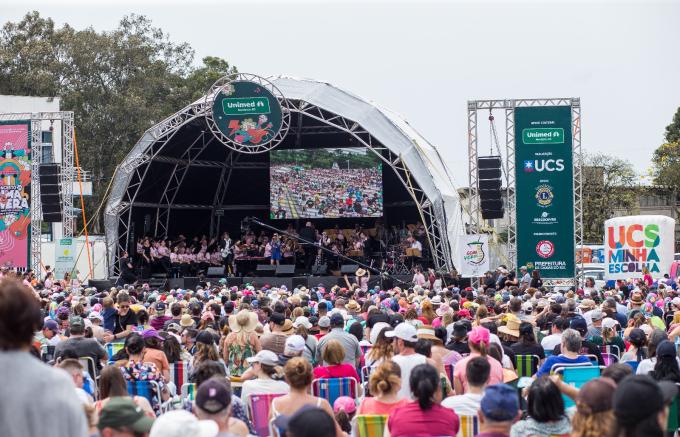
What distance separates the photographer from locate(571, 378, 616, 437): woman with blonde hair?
4742mm

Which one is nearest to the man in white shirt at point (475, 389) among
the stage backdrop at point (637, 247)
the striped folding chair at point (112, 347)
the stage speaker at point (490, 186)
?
the striped folding chair at point (112, 347)

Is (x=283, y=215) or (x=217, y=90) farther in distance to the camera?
(x=283, y=215)

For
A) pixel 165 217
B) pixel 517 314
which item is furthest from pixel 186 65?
pixel 517 314

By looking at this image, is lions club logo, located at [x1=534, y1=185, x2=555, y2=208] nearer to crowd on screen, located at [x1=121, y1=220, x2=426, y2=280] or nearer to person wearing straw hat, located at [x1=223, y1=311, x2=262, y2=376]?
crowd on screen, located at [x1=121, y1=220, x2=426, y2=280]

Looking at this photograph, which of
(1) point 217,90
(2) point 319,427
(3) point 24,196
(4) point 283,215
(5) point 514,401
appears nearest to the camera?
(2) point 319,427

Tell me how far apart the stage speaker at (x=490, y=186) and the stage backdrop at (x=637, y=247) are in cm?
298

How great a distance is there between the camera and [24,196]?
1151 inches

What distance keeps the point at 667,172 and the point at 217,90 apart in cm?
3393

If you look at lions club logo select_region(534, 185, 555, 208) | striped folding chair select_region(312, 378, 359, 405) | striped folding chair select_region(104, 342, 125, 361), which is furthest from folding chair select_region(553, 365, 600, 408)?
lions club logo select_region(534, 185, 555, 208)

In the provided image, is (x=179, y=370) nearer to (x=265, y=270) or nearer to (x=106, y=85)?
(x=265, y=270)

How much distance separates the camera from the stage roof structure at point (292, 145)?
90.7ft

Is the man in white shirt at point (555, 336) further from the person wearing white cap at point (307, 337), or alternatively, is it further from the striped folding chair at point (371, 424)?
the striped folding chair at point (371, 424)

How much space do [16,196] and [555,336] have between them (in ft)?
71.4

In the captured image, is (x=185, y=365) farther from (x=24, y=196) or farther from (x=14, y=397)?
(x=24, y=196)
